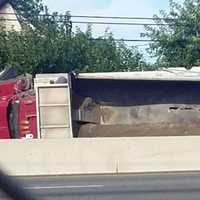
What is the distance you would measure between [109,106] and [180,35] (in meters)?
13.5

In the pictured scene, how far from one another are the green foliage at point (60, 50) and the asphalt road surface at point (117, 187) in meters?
20.4

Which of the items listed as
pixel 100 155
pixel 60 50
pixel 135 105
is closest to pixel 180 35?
pixel 60 50

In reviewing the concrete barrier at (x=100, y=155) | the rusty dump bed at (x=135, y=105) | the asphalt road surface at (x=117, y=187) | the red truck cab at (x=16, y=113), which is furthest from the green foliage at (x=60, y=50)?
the asphalt road surface at (x=117, y=187)

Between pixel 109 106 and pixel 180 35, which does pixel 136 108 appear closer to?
pixel 109 106

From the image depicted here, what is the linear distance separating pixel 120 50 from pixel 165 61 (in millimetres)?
4993

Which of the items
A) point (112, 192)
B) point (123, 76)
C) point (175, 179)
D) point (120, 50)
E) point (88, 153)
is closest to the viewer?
point (112, 192)

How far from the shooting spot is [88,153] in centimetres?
1997

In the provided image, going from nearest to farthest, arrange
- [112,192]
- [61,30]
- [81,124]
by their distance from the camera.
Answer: [112,192], [81,124], [61,30]

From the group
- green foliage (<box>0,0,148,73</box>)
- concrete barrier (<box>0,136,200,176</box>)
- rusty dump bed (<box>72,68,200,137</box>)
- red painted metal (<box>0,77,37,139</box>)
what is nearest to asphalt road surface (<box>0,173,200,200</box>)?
concrete barrier (<box>0,136,200,176</box>)

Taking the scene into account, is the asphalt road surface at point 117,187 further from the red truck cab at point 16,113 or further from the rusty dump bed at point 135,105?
the rusty dump bed at point 135,105

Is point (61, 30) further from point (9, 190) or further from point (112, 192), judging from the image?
point (9, 190)

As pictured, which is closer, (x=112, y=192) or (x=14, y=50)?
(x=112, y=192)

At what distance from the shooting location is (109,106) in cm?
2711

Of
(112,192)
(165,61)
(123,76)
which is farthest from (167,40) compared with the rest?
(112,192)
